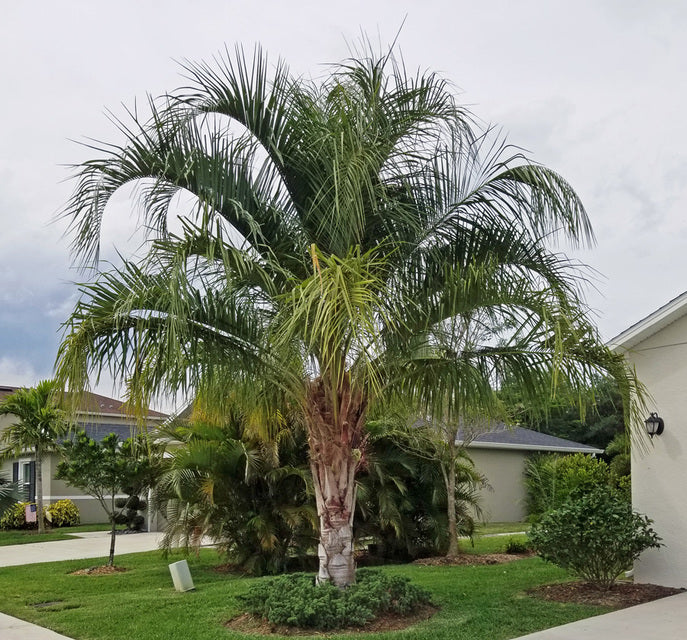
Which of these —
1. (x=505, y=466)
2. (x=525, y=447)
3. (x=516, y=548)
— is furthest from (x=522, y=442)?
(x=516, y=548)

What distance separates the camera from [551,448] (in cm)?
2627

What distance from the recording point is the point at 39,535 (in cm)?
2320

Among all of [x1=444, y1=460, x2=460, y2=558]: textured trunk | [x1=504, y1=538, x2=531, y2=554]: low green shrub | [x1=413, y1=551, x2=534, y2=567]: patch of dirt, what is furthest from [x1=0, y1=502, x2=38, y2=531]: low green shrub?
[x1=504, y1=538, x2=531, y2=554]: low green shrub

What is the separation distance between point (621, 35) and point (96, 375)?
935 cm

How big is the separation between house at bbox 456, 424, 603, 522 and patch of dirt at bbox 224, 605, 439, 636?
633 inches

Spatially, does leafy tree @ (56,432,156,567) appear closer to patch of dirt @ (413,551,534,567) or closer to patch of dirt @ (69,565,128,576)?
patch of dirt @ (69,565,128,576)

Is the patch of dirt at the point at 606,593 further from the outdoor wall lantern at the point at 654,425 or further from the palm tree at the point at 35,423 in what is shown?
the palm tree at the point at 35,423

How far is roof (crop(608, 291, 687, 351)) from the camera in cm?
1046

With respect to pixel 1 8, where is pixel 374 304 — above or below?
below

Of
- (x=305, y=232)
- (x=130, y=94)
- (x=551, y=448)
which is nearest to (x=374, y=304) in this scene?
(x=305, y=232)

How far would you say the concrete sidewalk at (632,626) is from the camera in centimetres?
767

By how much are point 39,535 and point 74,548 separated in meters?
4.68

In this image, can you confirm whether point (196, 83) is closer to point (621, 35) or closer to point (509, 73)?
point (509, 73)

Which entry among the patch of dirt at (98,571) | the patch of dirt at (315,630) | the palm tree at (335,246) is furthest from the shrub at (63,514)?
the palm tree at (335,246)
